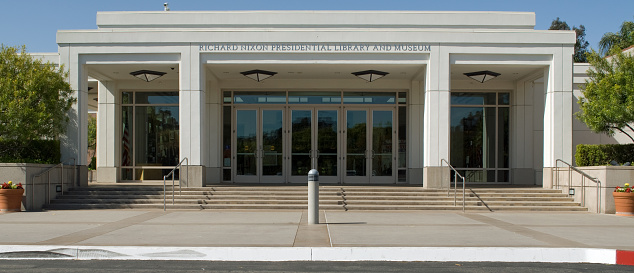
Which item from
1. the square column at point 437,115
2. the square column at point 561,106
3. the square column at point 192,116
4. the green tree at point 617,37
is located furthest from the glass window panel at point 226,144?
the green tree at point 617,37

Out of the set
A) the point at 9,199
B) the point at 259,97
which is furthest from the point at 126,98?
the point at 9,199

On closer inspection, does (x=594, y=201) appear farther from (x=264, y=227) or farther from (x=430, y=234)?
(x=264, y=227)

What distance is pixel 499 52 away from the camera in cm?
1759

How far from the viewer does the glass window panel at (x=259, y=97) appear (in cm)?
2152

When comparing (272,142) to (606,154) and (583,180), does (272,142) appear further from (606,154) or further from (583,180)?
(606,154)

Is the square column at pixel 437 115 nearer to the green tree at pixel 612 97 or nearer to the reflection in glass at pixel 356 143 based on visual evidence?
the green tree at pixel 612 97

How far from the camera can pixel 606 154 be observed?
55.5ft

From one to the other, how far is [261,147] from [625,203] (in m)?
12.1

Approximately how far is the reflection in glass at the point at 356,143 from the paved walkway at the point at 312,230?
A: 255 inches

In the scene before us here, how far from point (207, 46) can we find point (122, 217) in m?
6.53

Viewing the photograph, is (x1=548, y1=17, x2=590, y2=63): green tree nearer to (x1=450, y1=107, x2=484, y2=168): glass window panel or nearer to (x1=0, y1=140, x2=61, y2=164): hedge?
(x1=450, y1=107, x2=484, y2=168): glass window panel

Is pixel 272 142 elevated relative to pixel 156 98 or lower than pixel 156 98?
lower

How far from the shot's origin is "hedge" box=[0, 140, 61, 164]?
16344 millimetres

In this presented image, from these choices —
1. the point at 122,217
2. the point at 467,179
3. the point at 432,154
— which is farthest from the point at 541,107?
the point at 122,217
